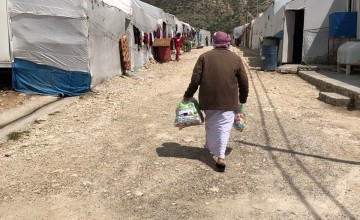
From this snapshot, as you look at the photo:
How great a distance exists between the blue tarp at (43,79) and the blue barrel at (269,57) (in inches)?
286

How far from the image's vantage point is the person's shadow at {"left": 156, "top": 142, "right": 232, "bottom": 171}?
495 centimetres

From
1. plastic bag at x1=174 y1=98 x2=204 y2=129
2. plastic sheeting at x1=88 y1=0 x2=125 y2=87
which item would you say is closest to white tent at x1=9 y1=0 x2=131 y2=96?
plastic sheeting at x1=88 y1=0 x2=125 y2=87

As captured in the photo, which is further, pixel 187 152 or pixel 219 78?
pixel 187 152

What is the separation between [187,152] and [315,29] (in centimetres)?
1045

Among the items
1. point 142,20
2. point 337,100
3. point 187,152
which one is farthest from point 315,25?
point 187,152

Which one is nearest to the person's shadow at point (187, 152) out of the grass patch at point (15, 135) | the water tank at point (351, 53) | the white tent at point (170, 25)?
the grass patch at point (15, 135)

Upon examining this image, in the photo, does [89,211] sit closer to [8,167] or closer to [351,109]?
[8,167]

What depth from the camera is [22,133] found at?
6332 mm

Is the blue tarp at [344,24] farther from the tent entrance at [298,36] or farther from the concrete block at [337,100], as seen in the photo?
the concrete block at [337,100]

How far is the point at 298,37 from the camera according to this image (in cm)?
1502

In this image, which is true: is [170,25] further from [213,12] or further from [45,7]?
[213,12]

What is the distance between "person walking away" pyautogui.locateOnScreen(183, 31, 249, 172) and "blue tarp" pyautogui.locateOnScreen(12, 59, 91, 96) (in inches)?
214

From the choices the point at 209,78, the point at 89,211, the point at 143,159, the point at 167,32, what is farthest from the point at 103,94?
the point at 167,32

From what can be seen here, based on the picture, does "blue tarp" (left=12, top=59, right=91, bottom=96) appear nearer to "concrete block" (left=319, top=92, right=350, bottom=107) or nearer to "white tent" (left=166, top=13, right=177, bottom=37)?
"concrete block" (left=319, top=92, right=350, bottom=107)
